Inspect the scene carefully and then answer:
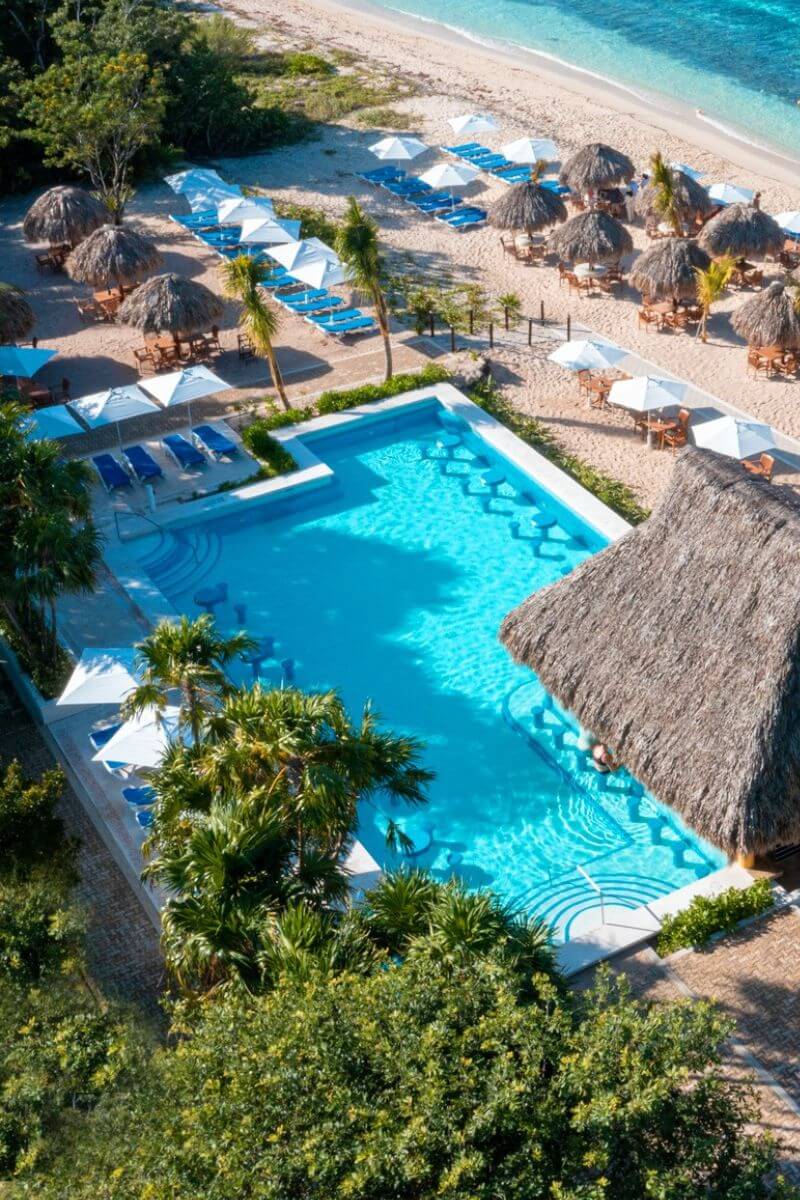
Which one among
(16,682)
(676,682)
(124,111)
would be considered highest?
(124,111)

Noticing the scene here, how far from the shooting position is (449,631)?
62.9 ft

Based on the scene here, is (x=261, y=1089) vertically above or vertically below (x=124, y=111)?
below

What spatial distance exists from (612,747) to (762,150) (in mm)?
30639

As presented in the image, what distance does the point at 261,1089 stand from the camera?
841 centimetres

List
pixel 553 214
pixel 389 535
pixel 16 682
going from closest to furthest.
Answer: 1. pixel 16 682
2. pixel 389 535
3. pixel 553 214

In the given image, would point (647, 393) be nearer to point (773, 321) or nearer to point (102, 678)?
point (773, 321)

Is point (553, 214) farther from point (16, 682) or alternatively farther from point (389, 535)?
point (16, 682)

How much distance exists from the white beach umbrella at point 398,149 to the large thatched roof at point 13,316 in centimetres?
1383

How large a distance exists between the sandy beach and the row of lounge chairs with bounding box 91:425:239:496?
8.83ft

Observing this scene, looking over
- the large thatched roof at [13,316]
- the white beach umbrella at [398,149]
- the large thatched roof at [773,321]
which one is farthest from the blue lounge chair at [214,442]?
the white beach umbrella at [398,149]

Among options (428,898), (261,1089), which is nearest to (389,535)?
(428,898)

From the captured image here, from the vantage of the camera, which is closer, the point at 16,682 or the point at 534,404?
the point at 16,682

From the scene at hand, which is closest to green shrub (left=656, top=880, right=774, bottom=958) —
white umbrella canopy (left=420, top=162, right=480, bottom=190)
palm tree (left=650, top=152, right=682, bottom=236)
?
palm tree (left=650, top=152, right=682, bottom=236)

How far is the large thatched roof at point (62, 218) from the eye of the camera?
2927cm
